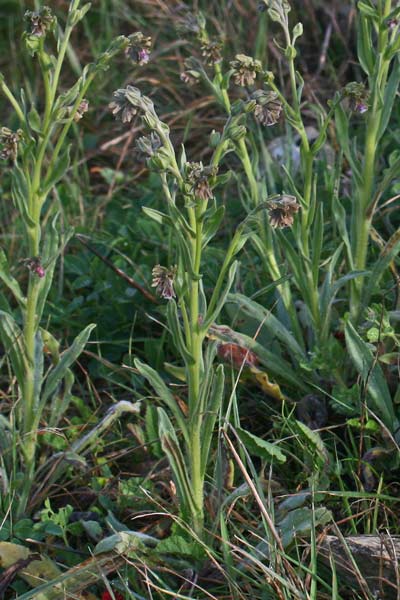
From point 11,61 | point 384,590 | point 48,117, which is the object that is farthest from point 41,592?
point 11,61

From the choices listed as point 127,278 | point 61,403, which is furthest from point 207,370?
point 127,278

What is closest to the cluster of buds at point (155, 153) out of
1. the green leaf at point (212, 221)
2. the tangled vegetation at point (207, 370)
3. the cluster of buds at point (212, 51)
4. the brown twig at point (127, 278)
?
the tangled vegetation at point (207, 370)

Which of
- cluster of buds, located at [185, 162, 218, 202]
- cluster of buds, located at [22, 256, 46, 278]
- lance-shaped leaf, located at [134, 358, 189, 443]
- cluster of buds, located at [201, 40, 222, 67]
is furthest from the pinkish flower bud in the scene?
cluster of buds, located at [201, 40, 222, 67]

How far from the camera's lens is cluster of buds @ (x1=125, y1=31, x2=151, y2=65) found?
1997 mm

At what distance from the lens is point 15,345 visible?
7.05ft

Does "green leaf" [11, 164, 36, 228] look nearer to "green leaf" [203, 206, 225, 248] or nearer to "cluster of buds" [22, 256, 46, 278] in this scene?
"cluster of buds" [22, 256, 46, 278]

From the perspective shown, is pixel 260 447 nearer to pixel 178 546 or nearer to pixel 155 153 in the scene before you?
pixel 178 546

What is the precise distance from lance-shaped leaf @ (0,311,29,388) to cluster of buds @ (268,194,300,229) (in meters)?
0.69

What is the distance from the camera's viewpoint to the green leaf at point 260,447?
210 cm

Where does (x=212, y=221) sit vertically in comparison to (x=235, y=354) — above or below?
above

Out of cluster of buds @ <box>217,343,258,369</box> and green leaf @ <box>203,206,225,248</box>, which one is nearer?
green leaf @ <box>203,206,225,248</box>

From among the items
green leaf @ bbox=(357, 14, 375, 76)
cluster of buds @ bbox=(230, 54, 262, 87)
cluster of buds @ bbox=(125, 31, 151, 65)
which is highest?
cluster of buds @ bbox=(125, 31, 151, 65)

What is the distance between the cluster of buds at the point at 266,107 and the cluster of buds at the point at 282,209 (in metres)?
0.17

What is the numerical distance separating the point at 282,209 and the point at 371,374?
0.59 m
